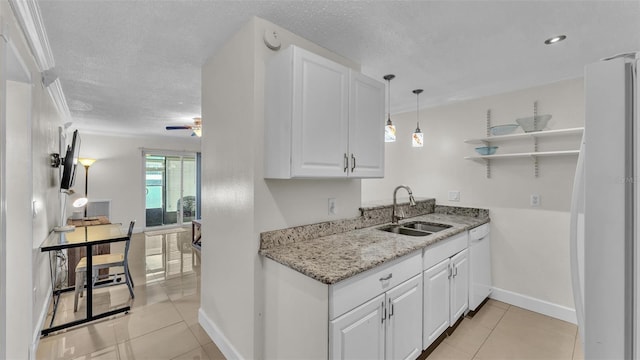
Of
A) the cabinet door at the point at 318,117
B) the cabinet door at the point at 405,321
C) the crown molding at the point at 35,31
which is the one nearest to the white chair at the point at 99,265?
the crown molding at the point at 35,31

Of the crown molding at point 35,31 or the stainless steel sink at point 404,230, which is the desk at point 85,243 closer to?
the crown molding at point 35,31

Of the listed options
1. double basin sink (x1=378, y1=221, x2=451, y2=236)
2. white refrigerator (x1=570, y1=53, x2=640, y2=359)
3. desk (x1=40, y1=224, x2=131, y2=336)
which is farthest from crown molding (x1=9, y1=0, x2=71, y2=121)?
double basin sink (x1=378, y1=221, x2=451, y2=236)

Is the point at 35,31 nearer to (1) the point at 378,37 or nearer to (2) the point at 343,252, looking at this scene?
(1) the point at 378,37

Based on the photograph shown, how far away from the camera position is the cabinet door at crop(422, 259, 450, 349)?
1.98 meters

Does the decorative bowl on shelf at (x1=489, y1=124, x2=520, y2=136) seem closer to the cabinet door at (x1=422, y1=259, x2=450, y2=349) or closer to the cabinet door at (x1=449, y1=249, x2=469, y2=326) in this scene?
the cabinet door at (x1=449, y1=249, x2=469, y2=326)

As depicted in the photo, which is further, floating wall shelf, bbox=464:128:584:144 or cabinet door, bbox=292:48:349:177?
floating wall shelf, bbox=464:128:584:144

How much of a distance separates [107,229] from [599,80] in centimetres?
403

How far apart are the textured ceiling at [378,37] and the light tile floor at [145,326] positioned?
7.67 feet

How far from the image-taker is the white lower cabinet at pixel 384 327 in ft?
4.57

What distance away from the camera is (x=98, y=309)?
9.17 feet

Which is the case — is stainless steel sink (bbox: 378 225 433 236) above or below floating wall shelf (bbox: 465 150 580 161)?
below

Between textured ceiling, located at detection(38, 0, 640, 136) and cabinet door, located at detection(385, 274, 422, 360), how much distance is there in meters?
1.70

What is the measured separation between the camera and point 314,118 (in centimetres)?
171

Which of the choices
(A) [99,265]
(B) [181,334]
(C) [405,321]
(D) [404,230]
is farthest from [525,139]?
(A) [99,265]
